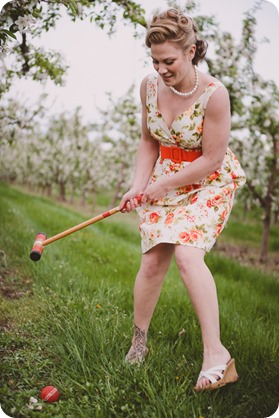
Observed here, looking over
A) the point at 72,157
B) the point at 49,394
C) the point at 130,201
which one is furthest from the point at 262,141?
the point at 72,157

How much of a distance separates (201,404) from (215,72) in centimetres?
387

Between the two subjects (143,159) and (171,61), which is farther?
(143,159)

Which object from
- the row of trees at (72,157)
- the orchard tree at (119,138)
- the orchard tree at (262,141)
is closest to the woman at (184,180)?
the orchard tree at (262,141)

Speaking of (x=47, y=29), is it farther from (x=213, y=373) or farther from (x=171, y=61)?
(x=213, y=373)

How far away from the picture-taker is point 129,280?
12.2ft

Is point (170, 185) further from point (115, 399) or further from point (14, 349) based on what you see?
point (14, 349)

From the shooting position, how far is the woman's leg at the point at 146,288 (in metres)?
2.42

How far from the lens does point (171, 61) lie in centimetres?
225

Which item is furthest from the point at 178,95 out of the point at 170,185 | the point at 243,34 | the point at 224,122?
the point at 243,34

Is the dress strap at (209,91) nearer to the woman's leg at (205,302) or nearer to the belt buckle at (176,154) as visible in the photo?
the belt buckle at (176,154)

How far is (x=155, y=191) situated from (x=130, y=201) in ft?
0.59

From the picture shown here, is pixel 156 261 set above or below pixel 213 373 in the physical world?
above

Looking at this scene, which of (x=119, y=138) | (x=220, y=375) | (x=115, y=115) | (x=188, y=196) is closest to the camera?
(x=220, y=375)

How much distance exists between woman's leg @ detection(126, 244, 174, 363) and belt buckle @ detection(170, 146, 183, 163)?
1.35ft
